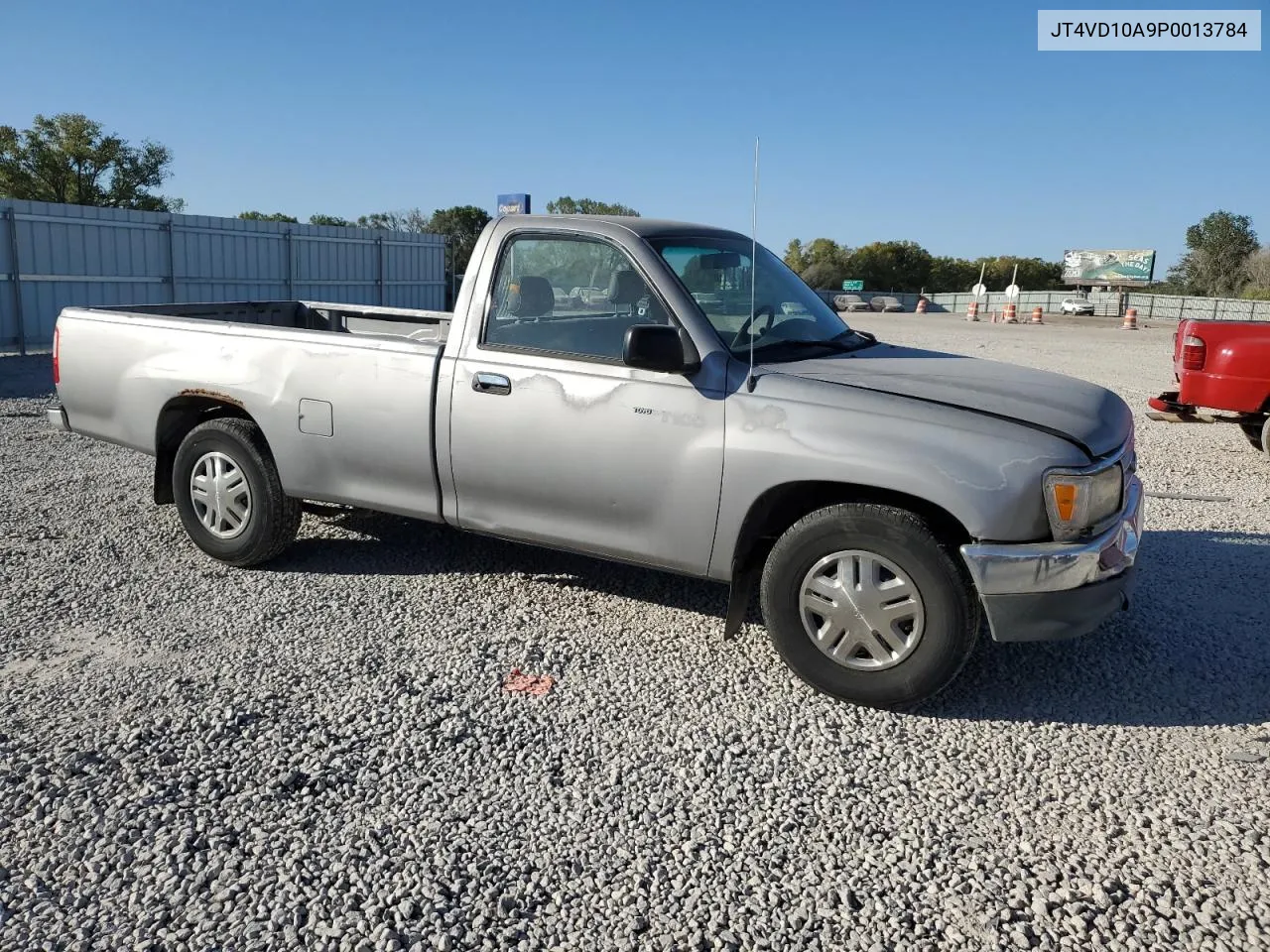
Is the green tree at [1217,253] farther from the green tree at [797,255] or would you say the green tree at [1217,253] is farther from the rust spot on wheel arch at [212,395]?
the rust spot on wheel arch at [212,395]

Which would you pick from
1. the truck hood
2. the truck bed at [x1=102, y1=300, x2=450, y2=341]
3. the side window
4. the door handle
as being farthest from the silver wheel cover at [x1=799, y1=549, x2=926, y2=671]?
the truck bed at [x1=102, y1=300, x2=450, y2=341]

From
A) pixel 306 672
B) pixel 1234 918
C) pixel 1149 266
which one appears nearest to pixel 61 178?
pixel 306 672

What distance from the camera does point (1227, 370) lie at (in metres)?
9.06

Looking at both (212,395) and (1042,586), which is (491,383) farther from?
(1042,586)

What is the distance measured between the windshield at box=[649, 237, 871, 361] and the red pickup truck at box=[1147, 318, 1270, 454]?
5.62 meters

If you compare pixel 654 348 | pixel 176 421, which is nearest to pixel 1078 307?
pixel 176 421

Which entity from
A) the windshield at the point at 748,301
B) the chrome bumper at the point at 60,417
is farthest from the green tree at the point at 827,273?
the windshield at the point at 748,301

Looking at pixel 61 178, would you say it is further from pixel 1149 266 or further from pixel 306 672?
pixel 1149 266

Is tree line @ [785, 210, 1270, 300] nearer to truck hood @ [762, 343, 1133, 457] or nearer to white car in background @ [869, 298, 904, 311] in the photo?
white car in background @ [869, 298, 904, 311]

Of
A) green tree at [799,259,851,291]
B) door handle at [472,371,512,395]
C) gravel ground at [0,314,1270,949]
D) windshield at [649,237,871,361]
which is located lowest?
gravel ground at [0,314,1270,949]

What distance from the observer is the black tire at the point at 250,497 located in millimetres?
5316

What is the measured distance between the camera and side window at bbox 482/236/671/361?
445cm

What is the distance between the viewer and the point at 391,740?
11.9ft

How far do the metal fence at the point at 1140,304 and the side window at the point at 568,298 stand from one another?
47.5 m
